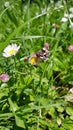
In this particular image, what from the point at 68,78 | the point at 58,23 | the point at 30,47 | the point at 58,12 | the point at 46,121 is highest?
the point at 58,12

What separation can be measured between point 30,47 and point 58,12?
1.01 m

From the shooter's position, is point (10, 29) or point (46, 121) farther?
point (10, 29)

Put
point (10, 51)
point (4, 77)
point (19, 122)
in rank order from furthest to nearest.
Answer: point (10, 51)
point (4, 77)
point (19, 122)

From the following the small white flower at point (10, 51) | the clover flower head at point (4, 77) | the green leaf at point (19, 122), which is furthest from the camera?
the small white flower at point (10, 51)

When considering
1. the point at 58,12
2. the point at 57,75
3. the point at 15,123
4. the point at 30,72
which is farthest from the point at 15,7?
the point at 15,123

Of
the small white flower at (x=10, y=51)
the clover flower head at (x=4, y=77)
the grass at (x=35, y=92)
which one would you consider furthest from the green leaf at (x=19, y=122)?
the small white flower at (x=10, y=51)

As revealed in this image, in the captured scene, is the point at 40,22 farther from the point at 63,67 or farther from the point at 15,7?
the point at 63,67

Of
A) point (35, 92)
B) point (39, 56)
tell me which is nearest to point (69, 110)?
point (35, 92)

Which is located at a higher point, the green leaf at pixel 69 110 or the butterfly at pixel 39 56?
the butterfly at pixel 39 56

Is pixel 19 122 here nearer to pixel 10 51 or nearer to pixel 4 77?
pixel 4 77

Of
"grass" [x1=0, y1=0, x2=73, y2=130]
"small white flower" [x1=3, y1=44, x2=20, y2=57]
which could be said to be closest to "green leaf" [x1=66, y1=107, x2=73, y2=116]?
"grass" [x1=0, y1=0, x2=73, y2=130]

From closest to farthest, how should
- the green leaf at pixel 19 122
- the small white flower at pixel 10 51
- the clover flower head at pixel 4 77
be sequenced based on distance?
the green leaf at pixel 19 122 → the clover flower head at pixel 4 77 → the small white flower at pixel 10 51

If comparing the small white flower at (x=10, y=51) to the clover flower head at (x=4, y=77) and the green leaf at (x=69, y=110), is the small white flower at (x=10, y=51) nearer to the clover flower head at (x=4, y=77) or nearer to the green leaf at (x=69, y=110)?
the clover flower head at (x=4, y=77)

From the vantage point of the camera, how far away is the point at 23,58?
1899 millimetres
